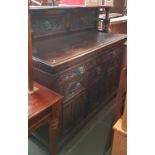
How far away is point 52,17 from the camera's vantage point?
5.74 feet

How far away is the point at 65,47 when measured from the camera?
1623mm

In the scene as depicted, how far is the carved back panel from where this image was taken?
1.63 m

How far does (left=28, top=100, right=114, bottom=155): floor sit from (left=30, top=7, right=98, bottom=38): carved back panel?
980 mm

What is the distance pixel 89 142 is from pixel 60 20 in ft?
3.93

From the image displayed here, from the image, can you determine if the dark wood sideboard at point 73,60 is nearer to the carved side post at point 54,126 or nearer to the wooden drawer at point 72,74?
the wooden drawer at point 72,74

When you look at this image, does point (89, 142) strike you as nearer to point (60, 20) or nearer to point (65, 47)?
point (65, 47)

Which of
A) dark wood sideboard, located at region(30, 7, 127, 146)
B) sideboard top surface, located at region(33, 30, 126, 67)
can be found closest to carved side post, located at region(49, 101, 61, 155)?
dark wood sideboard, located at region(30, 7, 127, 146)

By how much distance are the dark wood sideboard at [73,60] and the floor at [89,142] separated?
0.36ft

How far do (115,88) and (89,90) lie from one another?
28.4 inches

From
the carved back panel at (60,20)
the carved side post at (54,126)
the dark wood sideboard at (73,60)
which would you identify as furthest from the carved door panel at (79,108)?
the carved back panel at (60,20)

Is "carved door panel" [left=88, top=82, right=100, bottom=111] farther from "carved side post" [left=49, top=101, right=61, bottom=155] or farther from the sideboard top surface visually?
"carved side post" [left=49, top=101, right=61, bottom=155]

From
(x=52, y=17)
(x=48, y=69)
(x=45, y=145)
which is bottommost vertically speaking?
(x=45, y=145)
